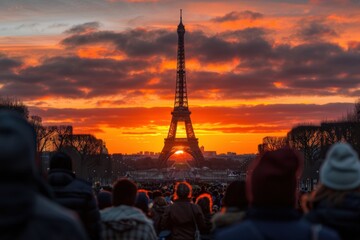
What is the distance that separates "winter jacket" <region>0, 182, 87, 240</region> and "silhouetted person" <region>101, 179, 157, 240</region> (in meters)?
3.56

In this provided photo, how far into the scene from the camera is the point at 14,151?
2.45m

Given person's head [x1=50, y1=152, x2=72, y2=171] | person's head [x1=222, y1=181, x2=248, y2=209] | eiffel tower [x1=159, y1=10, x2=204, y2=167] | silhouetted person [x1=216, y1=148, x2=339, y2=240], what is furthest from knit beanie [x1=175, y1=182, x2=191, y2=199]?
eiffel tower [x1=159, y1=10, x2=204, y2=167]

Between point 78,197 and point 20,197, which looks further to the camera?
point 78,197

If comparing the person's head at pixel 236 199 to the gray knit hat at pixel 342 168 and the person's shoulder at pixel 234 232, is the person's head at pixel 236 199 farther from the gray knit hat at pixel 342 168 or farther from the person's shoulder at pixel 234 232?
the person's shoulder at pixel 234 232

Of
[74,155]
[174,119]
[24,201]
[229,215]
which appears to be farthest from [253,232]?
[174,119]

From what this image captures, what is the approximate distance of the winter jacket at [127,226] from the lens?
6.18 meters

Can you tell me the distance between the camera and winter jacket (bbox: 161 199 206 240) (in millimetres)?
9703

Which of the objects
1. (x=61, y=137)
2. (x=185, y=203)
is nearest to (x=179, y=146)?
(x=61, y=137)

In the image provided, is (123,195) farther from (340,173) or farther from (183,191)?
(183,191)

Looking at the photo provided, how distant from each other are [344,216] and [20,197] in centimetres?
255

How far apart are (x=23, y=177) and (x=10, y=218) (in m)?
0.14

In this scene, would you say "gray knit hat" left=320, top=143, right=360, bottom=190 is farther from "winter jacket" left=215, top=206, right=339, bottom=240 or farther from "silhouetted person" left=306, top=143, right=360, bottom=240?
"winter jacket" left=215, top=206, right=339, bottom=240

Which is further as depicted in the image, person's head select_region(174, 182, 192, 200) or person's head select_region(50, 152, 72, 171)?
person's head select_region(174, 182, 192, 200)

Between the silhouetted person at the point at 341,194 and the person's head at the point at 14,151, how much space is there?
96.9 inches
